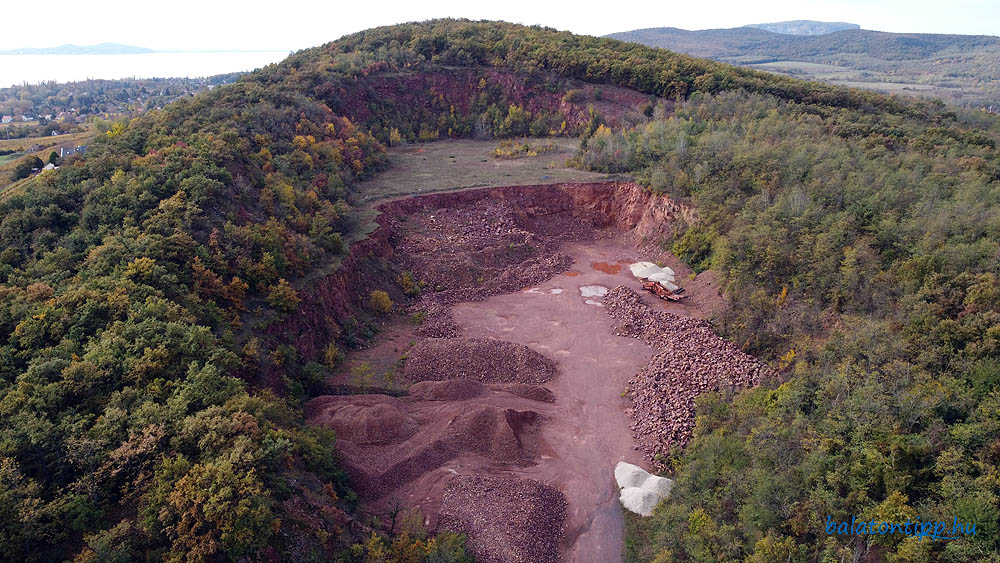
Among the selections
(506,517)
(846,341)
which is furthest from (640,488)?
(846,341)

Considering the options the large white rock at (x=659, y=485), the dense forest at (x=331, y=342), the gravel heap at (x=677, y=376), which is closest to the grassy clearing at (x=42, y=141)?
the dense forest at (x=331, y=342)

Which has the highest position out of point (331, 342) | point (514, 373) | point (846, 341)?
point (846, 341)

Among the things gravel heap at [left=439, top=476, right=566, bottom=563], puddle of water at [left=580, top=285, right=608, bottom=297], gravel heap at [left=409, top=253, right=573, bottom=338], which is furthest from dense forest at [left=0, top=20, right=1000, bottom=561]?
puddle of water at [left=580, top=285, right=608, bottom=297]

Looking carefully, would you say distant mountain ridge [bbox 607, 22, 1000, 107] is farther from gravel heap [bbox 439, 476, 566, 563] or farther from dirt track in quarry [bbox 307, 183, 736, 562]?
gravel heap [bbox 439, 476, 566, 563]

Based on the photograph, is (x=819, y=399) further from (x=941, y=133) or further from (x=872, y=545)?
(x=941, y=133)

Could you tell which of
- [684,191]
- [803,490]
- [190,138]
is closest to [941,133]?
[684,191]

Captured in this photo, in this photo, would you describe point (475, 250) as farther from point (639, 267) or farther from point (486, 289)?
point (639, 267)

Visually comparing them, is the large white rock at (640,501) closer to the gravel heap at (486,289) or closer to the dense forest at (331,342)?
the dense forest at (331,342)
